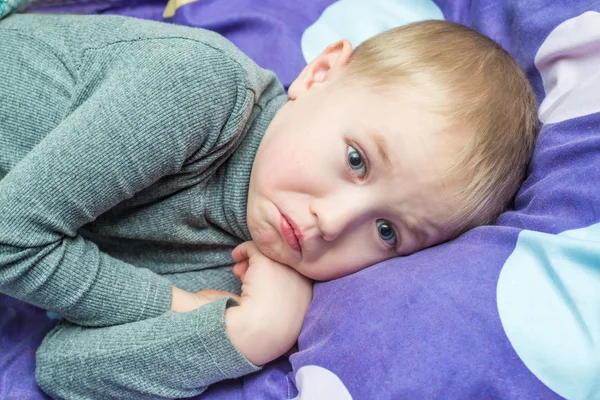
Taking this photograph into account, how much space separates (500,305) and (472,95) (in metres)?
0.30

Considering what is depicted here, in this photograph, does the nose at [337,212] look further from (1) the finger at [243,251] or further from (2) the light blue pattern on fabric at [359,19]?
(2) the light blue pattern on fabric at [359,19]

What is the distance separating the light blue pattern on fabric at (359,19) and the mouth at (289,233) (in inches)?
19.6

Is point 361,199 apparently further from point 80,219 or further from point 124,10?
point 124,10

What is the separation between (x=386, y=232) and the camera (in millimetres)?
911

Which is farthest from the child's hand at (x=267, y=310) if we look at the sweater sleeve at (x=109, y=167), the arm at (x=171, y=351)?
the sweater sleeve at (x=109, y=167)

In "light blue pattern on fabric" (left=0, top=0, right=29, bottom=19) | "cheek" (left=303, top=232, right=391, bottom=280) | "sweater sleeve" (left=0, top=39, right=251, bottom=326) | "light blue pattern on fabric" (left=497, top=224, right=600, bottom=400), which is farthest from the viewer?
"light blue pattern on fabric" (left=0, top=0, right=29, bottom=19)

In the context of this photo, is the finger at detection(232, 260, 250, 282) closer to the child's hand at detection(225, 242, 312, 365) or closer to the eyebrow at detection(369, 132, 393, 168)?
the child's hand at detection(225, 242, 312, 365)

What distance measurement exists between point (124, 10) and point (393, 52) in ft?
2.49

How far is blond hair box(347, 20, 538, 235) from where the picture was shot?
33.6 inches

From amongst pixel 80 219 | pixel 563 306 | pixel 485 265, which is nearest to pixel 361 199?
pixel 485 265

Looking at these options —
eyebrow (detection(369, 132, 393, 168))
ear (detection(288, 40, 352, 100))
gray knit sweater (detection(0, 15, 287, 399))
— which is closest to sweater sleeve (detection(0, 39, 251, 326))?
gray knit sweater (detection(0, 15, 287, 399))

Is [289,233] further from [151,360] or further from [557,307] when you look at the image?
[557,307]

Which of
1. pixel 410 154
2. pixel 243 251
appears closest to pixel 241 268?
pixel 243 251

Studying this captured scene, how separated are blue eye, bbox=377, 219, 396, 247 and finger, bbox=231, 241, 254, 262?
0.21 metres
